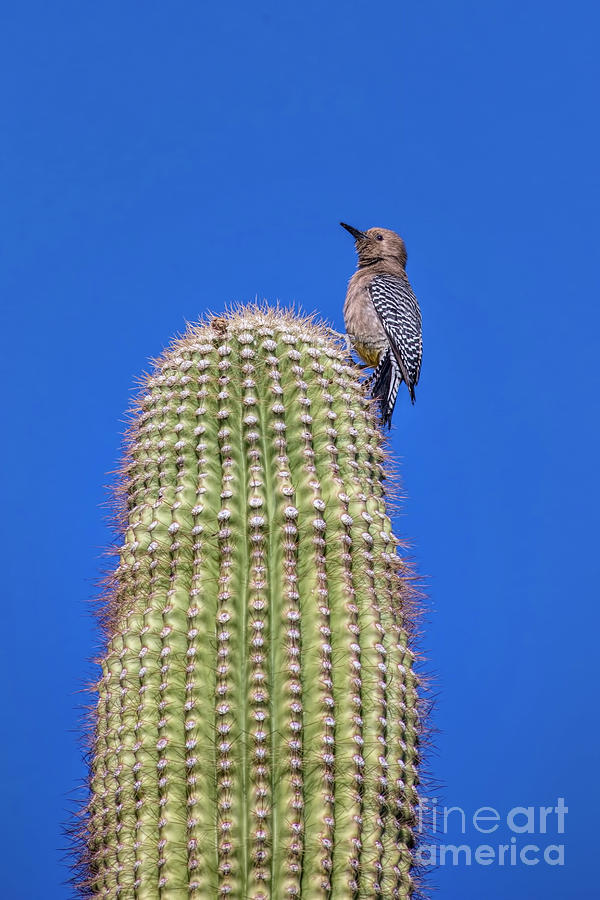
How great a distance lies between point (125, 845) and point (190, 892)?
13cm

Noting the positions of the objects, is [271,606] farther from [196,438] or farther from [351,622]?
[196,438]

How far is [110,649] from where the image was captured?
1.68 m

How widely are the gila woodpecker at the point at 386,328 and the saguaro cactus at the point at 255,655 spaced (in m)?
1.36

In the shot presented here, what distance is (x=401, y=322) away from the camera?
3311mm

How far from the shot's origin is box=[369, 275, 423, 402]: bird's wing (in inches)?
129

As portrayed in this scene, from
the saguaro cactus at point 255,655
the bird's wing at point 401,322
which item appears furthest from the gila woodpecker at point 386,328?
the saguaro cactus at point 255,655

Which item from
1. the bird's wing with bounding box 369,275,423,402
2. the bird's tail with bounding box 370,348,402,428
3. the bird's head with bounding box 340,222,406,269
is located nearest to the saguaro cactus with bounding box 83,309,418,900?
the bird's tail with bounding box 370,348,402,428

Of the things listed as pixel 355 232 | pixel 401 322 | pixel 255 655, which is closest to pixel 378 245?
pixel 355 232

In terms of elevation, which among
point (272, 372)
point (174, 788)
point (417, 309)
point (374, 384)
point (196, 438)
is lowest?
point (174, 788)

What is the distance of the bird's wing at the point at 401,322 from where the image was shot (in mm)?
3275

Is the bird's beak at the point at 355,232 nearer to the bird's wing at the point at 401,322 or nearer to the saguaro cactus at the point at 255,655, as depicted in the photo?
the bird's wing at the point at 401,322

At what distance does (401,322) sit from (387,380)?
0.22 metres

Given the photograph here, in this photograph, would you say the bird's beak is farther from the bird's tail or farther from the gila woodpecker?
the bird's tail

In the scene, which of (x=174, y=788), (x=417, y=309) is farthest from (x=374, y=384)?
(x=174, y=788)
